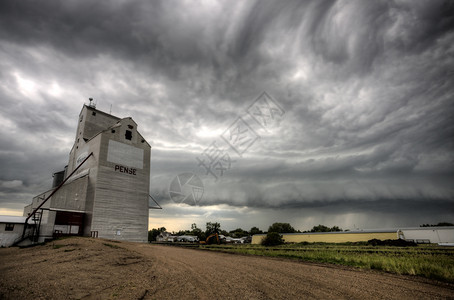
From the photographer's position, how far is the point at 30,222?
113 feet

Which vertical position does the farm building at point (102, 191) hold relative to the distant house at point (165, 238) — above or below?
above

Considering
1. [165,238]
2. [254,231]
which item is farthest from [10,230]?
[254,231]

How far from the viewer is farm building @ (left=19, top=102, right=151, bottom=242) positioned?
3531 centimetres

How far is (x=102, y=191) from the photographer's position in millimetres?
37500

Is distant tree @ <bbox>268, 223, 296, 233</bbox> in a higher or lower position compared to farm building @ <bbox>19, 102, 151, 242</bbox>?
lower

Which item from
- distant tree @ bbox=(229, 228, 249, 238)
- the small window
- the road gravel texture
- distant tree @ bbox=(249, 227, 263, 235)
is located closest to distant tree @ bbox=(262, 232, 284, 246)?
the small window

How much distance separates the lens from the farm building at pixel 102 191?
35.3 meters

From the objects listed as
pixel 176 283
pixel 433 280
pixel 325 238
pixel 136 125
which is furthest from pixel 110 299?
pixel 325 238

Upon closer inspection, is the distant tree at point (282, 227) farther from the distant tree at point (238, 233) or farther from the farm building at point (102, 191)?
the farm building at point (102, 191)

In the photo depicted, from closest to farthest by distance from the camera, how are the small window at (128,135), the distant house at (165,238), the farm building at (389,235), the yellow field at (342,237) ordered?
the small window at (128,135), the yellow field at (342,237), the farm building at (389,235), the distant house at (165,238)

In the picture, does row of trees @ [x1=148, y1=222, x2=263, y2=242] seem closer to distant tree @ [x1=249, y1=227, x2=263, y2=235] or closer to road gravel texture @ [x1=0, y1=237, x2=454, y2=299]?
distant tree @ [x1=249, y1=227, x2=263, y2=235]

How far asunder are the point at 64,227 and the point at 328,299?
1517 inches

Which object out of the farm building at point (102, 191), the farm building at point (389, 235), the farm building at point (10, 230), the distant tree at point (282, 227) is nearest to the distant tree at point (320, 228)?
the distant tree at point (282, 227)

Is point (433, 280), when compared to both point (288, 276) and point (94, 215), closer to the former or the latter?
point (288, 276)
